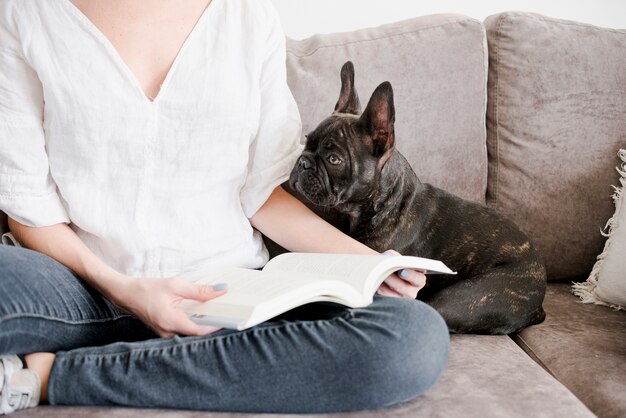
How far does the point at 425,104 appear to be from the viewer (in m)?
1.90

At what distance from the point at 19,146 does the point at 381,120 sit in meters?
0.78

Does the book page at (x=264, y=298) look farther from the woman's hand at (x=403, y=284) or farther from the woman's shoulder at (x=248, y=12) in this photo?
the woman's shoulder at (x=248, y=12)

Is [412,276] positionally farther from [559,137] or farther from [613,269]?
[559,137]

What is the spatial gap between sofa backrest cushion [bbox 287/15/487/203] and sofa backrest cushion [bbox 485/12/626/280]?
0.08 metres

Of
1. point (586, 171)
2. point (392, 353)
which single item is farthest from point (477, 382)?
point (586, 171)

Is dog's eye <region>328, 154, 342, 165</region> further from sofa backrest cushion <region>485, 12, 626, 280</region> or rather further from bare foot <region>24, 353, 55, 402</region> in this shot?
bare foot <region>24, 353, 55, 402</region>

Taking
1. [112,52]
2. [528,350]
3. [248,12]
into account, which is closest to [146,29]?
[112,52]

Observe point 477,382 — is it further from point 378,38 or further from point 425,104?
point 378,38

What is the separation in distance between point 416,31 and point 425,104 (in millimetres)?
218

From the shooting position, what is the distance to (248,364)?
114cm

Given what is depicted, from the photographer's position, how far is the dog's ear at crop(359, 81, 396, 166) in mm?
1565

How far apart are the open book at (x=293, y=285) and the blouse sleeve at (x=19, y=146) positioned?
1.21ft

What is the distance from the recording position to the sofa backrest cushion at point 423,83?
188cm

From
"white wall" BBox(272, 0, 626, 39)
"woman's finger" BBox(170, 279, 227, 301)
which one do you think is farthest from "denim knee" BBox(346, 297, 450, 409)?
"white wall" BBox(272, 0, 626, 39)
